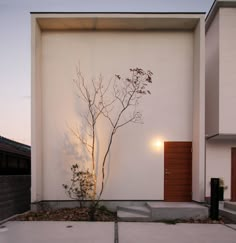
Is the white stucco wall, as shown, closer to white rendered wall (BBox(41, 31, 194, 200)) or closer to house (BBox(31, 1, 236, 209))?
house (BBox(31, 1, 236, 209))

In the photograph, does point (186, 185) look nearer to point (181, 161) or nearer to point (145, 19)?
point (181, 161)

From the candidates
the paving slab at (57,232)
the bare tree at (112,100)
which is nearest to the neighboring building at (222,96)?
the bare tree at (112,100)

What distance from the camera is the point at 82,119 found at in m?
8.88

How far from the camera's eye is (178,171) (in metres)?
8.99

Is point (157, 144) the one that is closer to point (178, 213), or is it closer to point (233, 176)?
point (178, 213)

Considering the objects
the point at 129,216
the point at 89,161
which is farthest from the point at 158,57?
the point at 129,216

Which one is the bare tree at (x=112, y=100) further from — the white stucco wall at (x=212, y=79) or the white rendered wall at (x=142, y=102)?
the white stucco wall at (x=212, y=79)

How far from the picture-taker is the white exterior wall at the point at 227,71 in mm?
8711

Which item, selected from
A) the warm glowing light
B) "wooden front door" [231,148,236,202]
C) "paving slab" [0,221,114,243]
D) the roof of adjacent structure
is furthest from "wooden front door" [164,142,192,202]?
the roof of adjacent structure

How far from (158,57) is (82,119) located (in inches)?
129

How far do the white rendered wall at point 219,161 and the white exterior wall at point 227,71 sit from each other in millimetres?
1086

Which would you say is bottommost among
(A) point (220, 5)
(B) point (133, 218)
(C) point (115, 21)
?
(B) point (133, 218)

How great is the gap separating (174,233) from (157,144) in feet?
11.0

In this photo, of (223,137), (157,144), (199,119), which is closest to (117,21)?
(199,119)
